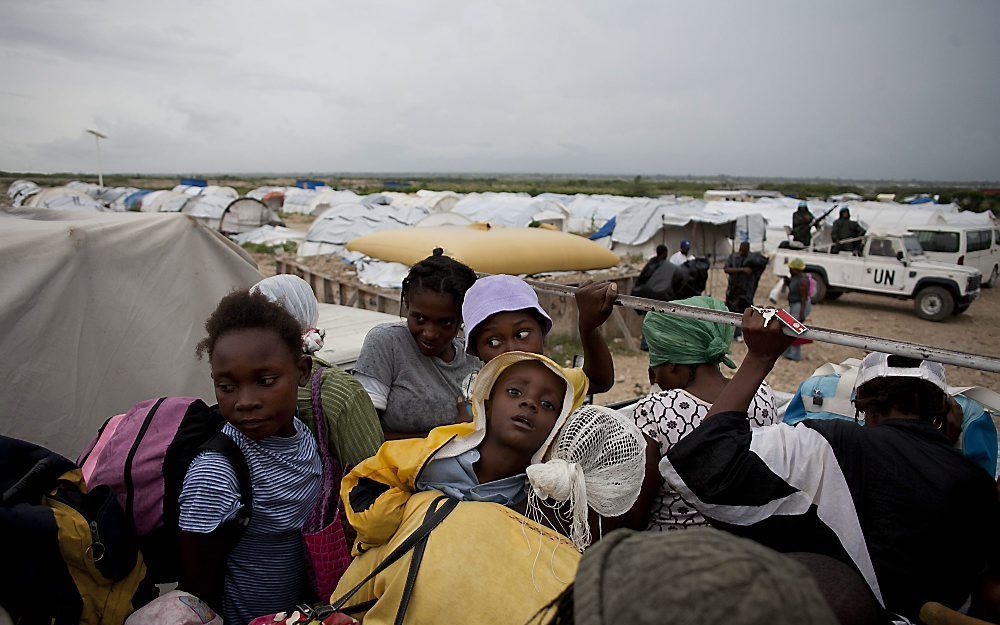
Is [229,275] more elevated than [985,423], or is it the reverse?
[229,275]

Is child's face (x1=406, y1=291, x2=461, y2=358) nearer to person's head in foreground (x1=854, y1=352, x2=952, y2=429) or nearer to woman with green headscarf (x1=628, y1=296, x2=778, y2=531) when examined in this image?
woman with green headscarf (x1=628, y1=296, x2=778, y2=531)

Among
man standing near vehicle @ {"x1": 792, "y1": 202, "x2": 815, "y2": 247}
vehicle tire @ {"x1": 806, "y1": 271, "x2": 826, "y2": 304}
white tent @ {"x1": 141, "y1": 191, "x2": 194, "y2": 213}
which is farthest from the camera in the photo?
white tent @ {"x1": 141, "y1": 191, "x2": 194, "y2": 213}

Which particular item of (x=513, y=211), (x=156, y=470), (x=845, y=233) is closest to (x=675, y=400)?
(x=156, y=470)

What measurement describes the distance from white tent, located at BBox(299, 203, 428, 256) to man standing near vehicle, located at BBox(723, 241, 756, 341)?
12440 millimetres

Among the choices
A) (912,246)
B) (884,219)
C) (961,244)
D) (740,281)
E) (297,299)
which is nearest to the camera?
(297,299)

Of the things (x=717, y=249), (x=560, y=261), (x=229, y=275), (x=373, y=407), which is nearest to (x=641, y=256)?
(x=717, y=249)

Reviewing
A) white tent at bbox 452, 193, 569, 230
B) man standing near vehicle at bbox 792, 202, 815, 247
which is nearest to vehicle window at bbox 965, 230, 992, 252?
man standing near vehicle at bbox 792, 202, 815, 247

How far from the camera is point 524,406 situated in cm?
163

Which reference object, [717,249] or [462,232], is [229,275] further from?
[717,249]

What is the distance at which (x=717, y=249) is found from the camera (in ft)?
71.2

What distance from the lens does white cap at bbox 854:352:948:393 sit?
1.82 metres

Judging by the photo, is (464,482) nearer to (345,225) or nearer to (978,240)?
(345,225)

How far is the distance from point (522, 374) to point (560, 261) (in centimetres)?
415

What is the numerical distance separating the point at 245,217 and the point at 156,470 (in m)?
27.7
